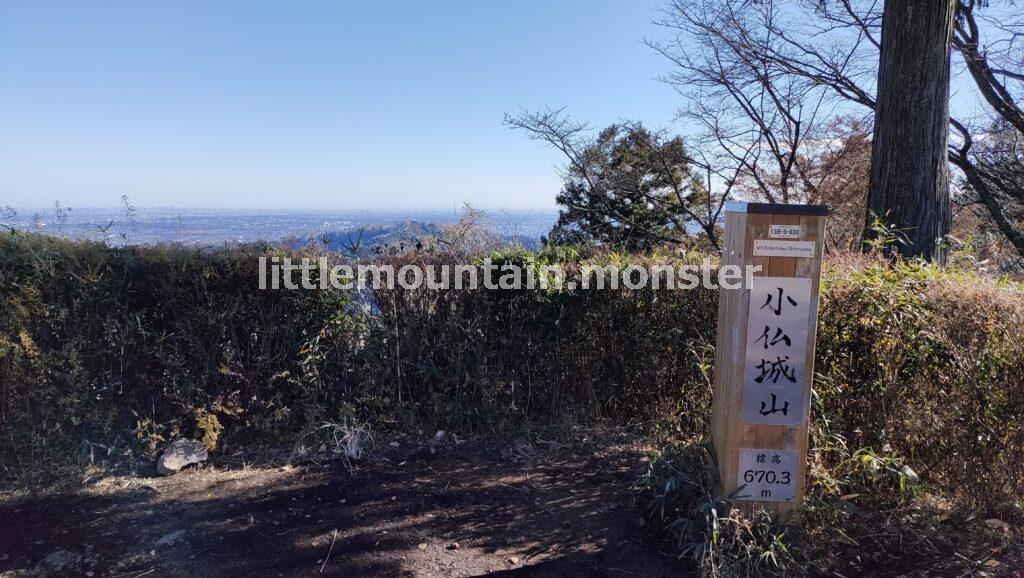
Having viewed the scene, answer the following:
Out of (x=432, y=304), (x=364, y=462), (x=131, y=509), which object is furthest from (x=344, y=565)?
(x=432, y=304)

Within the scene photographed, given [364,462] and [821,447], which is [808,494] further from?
[364,462]

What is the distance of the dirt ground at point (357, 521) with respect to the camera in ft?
8.98

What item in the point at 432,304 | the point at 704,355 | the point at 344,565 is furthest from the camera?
the point at 432,304

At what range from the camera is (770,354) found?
2623 millimetres

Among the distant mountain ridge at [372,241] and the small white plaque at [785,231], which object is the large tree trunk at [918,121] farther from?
the distant mountain ridge at [372,241]

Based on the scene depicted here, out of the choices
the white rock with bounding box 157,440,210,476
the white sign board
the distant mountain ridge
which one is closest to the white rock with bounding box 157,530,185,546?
the white rock with bounding box 157,440,210,476

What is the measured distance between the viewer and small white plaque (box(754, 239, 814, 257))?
2518 millimetres

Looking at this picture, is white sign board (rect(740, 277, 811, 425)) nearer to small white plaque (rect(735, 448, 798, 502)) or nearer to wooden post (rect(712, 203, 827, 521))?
wooden post (rect(712, 203, 827, 521))

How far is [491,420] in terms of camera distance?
4.28 meters

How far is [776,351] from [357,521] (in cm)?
252

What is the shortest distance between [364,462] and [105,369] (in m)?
2.00

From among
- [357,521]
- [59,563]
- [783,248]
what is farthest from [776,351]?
[59,563]

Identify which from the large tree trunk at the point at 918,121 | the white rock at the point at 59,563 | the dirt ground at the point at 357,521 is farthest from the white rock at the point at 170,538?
the large tree trunk at the point at 918,121

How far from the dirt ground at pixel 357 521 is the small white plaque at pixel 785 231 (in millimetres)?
1740
